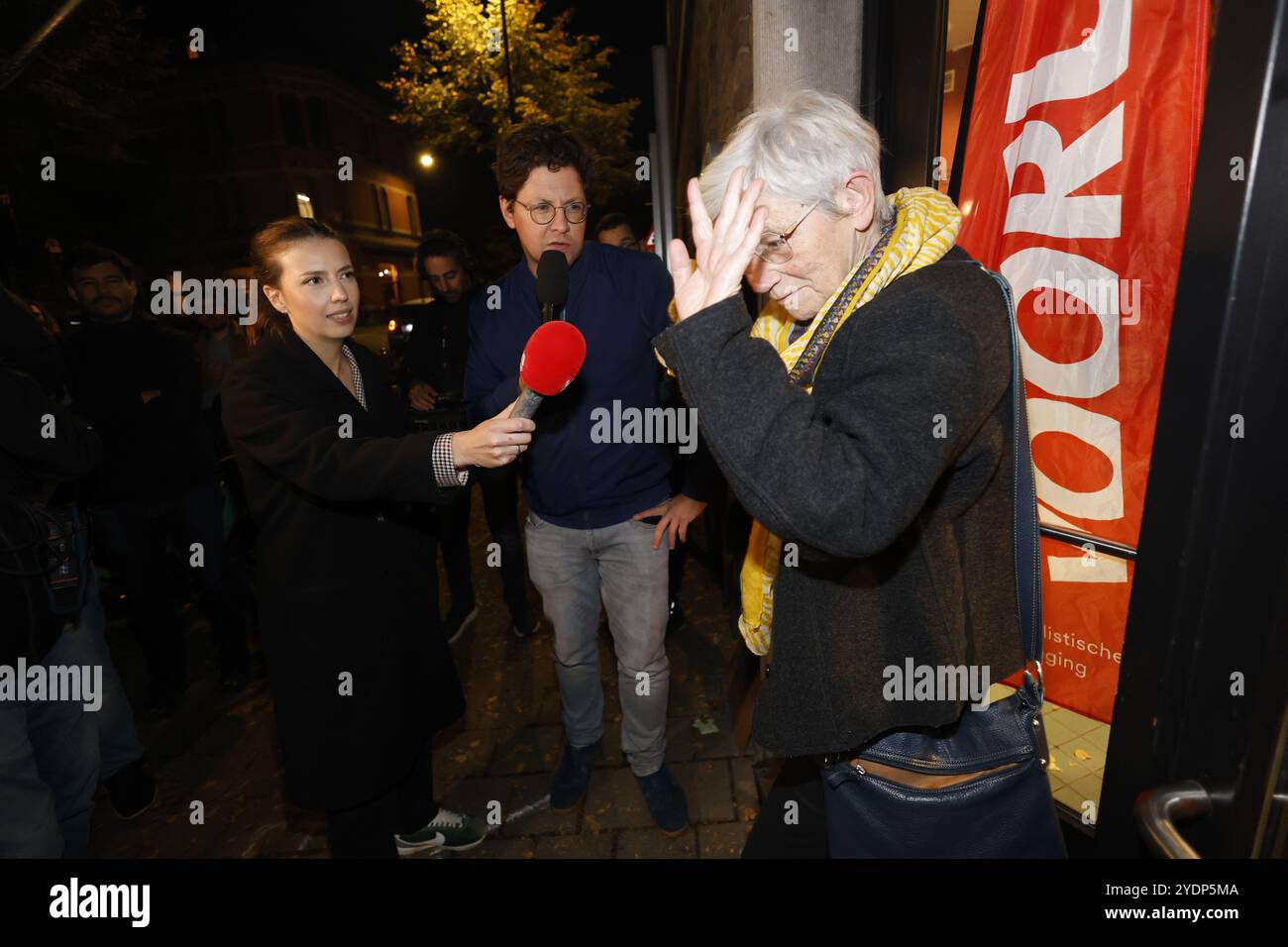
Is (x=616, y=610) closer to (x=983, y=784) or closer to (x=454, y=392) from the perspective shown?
(x=983, y=784)

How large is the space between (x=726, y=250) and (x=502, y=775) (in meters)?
3.05

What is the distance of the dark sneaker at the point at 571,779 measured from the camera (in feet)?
10.3

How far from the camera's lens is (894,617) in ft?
4.63

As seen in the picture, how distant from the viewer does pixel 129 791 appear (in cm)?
326

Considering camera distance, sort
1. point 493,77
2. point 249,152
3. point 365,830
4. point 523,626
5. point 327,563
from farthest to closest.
→ point 249,152
point 493,77
point 523,626
point 365,830
point 327,563

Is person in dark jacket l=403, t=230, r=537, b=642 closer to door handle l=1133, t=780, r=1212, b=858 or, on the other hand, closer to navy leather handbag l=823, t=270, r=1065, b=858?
Result: navy leather handbag l=823, t=270, r=1065, b=858

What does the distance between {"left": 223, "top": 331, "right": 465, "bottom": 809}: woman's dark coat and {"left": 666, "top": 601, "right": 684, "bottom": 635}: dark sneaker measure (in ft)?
8.17

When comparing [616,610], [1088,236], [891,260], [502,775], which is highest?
[1088,236]

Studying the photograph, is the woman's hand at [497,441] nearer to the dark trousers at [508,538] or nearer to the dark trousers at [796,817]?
the dark trousers at [796,817]

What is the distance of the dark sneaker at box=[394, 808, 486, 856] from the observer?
9.53ft

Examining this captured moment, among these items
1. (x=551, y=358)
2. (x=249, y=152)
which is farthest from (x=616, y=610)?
(x=249, y=152)
